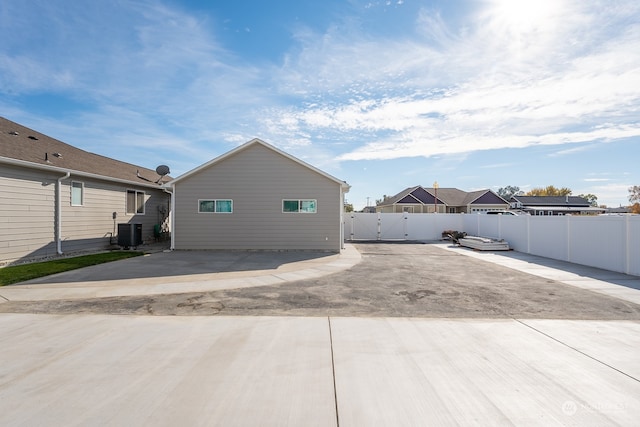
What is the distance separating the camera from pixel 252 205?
51.2 ft

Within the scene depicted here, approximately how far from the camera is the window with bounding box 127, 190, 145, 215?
1695 cm

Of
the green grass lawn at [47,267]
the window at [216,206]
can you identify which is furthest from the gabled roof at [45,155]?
the window at [216,206]

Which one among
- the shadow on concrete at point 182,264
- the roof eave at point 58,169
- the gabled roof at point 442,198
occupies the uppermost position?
the gabled roof at point 442,198

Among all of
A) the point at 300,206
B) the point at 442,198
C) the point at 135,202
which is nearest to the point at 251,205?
the point at 300,206

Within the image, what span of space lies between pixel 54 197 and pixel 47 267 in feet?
11.8

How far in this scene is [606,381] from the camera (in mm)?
3516

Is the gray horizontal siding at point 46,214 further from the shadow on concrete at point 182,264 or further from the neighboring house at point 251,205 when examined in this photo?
the neighboring house at point 251,205

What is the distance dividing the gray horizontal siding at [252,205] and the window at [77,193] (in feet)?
12.5

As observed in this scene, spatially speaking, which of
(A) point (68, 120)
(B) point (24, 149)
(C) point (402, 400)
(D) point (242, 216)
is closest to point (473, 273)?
(C) point (402, 400)

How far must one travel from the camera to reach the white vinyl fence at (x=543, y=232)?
10328 mm

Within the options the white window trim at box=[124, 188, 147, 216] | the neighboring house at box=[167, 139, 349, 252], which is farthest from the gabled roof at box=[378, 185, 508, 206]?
the white window trim at box=[124, 188, 147, 216]

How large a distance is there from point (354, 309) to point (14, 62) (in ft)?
51.6

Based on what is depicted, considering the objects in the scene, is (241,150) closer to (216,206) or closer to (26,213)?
(216,206)

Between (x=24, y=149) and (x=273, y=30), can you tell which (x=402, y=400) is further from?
(x=24, y=149)
